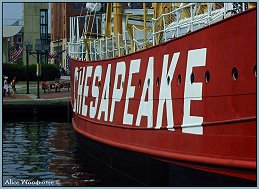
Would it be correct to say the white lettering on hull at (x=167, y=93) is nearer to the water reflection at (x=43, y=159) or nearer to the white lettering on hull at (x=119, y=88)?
the white lettering on hull at (x=119, y=88)

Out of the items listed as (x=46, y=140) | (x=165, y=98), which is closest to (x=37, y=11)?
(x=46, y=140)

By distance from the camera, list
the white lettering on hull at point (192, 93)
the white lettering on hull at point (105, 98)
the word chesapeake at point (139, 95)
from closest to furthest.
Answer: the white lettering on hull at point (192, 93), the word chesapeake at point (139, 95), the white lettering on hull at point (105, 98)

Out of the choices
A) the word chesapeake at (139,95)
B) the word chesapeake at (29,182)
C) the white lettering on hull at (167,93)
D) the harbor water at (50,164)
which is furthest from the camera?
the harbor water at (50,164)

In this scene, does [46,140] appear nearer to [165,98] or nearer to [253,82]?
[165,98]

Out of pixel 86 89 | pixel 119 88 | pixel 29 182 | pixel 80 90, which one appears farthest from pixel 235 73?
pixel 80 90

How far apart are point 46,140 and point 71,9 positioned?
12727 mm

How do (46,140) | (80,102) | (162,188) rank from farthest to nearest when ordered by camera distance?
(46,140) → (80,102) → (162,188)

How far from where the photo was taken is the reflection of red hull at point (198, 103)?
300 inches

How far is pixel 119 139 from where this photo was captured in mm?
12297

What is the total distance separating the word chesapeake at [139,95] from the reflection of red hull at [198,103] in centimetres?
2

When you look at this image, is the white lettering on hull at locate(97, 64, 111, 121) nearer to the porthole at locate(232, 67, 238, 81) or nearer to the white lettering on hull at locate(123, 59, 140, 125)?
the white lettering on hull at locate(123, 59, 140, 125)

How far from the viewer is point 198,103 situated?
8.74m

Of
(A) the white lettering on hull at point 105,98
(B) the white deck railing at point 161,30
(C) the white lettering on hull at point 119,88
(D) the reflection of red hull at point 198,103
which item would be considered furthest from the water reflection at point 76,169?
(B) the white deck railing at point 161,30

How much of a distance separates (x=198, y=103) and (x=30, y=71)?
118ft
